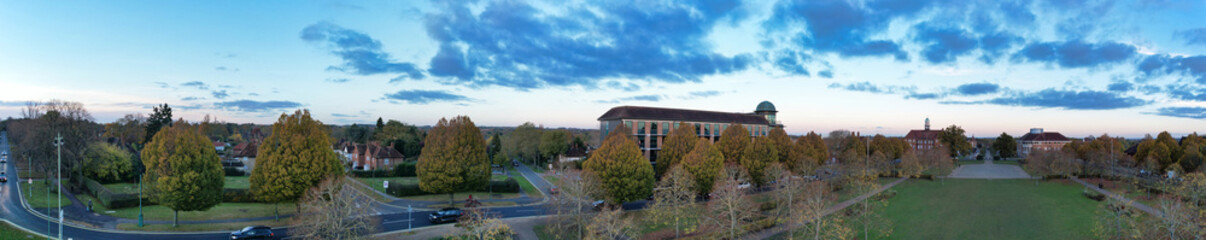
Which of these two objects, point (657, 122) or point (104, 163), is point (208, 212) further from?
point (657, 122)

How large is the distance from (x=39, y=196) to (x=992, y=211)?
3562 inches

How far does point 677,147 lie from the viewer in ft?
181

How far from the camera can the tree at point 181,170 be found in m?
35.2

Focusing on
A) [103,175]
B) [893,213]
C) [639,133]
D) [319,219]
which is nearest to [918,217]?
[893,213]

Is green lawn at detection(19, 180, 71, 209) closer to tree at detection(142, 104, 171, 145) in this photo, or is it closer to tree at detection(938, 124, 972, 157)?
tree at detection(142, 104, 171, 145)

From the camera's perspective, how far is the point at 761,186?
59.9 meters

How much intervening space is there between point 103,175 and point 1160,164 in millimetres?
134090

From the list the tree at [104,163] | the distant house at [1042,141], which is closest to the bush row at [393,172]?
the tree at [104,163]

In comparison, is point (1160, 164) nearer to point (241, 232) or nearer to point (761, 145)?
point (761, 145)

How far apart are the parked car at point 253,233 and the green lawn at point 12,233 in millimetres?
12611

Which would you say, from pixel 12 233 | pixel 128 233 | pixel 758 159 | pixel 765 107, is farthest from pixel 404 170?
pixel 765 107

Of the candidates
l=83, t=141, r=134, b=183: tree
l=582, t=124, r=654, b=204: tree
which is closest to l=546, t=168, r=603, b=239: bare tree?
l=582, t=124, r=654, b=204: tree

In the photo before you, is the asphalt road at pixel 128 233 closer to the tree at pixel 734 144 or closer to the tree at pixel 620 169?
the tree at pixel 620 169

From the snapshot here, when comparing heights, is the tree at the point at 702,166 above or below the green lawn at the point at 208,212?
above
